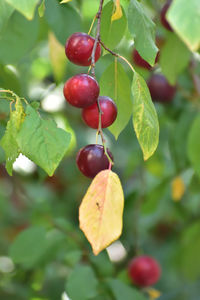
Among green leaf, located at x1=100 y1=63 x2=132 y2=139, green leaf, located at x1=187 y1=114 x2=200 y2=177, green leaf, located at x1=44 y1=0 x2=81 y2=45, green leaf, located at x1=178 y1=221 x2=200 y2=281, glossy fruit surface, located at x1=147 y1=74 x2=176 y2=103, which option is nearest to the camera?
green leaf, located at x1=100 y1=63 x2=132 y2=139

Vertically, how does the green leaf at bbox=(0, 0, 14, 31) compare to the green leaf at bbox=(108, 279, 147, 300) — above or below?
above

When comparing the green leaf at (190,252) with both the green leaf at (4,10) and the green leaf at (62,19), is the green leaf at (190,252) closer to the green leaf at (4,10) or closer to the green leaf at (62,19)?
the green leaf at (62,19)

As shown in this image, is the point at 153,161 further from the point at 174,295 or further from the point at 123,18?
the point at 123,18

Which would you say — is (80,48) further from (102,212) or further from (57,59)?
(57,59)

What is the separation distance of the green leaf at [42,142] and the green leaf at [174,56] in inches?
28.3

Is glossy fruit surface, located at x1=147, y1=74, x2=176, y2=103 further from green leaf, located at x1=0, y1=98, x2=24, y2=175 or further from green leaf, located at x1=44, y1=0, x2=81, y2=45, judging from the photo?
green leaf, located at x1=0, y1=98, x2=24, y2=175

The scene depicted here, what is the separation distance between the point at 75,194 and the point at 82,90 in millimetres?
1870

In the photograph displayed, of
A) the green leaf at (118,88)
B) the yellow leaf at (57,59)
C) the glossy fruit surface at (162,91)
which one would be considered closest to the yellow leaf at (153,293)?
the glossy fruit surface at (162,91)

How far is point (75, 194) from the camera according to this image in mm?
2664

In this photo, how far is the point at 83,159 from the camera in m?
0.88

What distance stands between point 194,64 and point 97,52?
3.20ft

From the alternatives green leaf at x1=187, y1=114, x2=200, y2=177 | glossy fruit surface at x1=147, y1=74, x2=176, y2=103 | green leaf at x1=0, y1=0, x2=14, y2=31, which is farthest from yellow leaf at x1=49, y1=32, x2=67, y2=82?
green leaf at x1=0, y1=0, x2=14, y2=31

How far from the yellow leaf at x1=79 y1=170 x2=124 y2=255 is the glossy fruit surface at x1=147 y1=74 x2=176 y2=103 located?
107 centimetres

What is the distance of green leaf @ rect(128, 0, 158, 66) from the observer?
881mm
